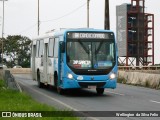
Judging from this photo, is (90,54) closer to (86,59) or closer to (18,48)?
(86,59)

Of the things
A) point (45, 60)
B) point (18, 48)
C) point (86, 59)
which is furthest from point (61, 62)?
point (18, 48)

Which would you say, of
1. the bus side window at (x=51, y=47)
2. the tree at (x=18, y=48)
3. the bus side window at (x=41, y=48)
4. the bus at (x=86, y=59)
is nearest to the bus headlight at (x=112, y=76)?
the bus at (x=86, y=59)

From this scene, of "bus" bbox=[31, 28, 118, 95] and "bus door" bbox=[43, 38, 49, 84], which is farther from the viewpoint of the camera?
"bus door" bbox=[43, 38, 49, 84]

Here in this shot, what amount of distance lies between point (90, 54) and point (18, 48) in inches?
3820

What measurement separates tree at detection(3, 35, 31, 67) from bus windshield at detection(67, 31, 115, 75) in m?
95.2

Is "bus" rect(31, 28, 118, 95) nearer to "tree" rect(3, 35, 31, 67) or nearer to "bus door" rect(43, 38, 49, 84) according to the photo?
"bus door" rect(43, 38, 49, 84)

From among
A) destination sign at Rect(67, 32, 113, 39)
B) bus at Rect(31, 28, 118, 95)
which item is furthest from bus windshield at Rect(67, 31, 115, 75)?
destination sign at Rect(67, 32, 113, 39)

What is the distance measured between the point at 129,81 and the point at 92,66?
48.3 ft

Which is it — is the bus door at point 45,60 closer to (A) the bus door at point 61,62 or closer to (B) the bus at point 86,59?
(B) the bus at point 86,59

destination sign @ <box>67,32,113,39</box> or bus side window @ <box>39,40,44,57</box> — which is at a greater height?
destination sign @ <box>67,32,113,39</box>

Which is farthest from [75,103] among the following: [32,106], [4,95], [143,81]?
[143,81]

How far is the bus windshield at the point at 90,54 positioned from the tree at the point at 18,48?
312 ft

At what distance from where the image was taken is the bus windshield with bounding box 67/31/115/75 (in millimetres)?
22062

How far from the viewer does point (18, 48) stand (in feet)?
387
